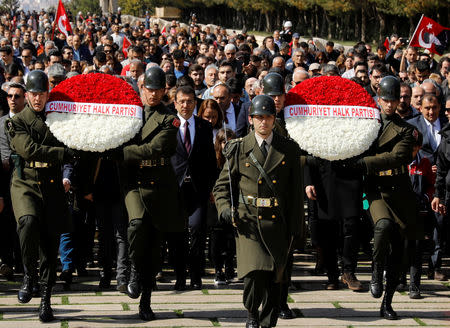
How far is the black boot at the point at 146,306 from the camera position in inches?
323

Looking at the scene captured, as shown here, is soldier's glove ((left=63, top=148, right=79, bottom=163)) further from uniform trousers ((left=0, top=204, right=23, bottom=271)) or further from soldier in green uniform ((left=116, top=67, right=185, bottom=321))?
uniform trousers ((left=0, top=204, right=23, bottom=271))

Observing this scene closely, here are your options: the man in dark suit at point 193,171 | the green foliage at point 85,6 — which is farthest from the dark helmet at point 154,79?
the green foliage at point 85,6

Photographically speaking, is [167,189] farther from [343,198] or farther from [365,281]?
[365,281]

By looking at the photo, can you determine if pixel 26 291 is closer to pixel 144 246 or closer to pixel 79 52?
pixel 144 246

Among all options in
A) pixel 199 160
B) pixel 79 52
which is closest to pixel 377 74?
pixel 199 160

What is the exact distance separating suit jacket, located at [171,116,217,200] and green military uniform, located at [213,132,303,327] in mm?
1992

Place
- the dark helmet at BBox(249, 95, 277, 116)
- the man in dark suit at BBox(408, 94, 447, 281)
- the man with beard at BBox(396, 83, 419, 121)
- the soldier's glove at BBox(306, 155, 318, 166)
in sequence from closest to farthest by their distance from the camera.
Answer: the dark helmet at BBox(249, 95, 277, 116) < the soldier's glove at BBox(306, 155, 318, 166) < the man in dark suit at BBox(408, 94, 447, 281) < the man with beard at BBox(396, 83, 419, 121)

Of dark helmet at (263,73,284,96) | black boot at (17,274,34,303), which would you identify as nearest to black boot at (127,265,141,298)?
black boot at (17,274,34,303)

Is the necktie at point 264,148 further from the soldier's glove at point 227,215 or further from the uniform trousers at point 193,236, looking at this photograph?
the uniform trousers at point 193,236

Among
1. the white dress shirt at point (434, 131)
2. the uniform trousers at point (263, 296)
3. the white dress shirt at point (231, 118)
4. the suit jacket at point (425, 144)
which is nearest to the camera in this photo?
the uniform trousers at point (263, 296)

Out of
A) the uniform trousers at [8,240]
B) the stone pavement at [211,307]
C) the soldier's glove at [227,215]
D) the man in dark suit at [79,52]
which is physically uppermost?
the man in dark suit at [79,52]

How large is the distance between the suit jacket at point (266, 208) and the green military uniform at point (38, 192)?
164cm

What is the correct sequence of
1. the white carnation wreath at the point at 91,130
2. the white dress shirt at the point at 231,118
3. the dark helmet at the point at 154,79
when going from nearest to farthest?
the white carnation wreath at the point at 91,130, the dark helmet at the point at 154,79, the white dress shirt at the point at 231,118

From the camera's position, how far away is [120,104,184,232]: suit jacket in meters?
8.17
